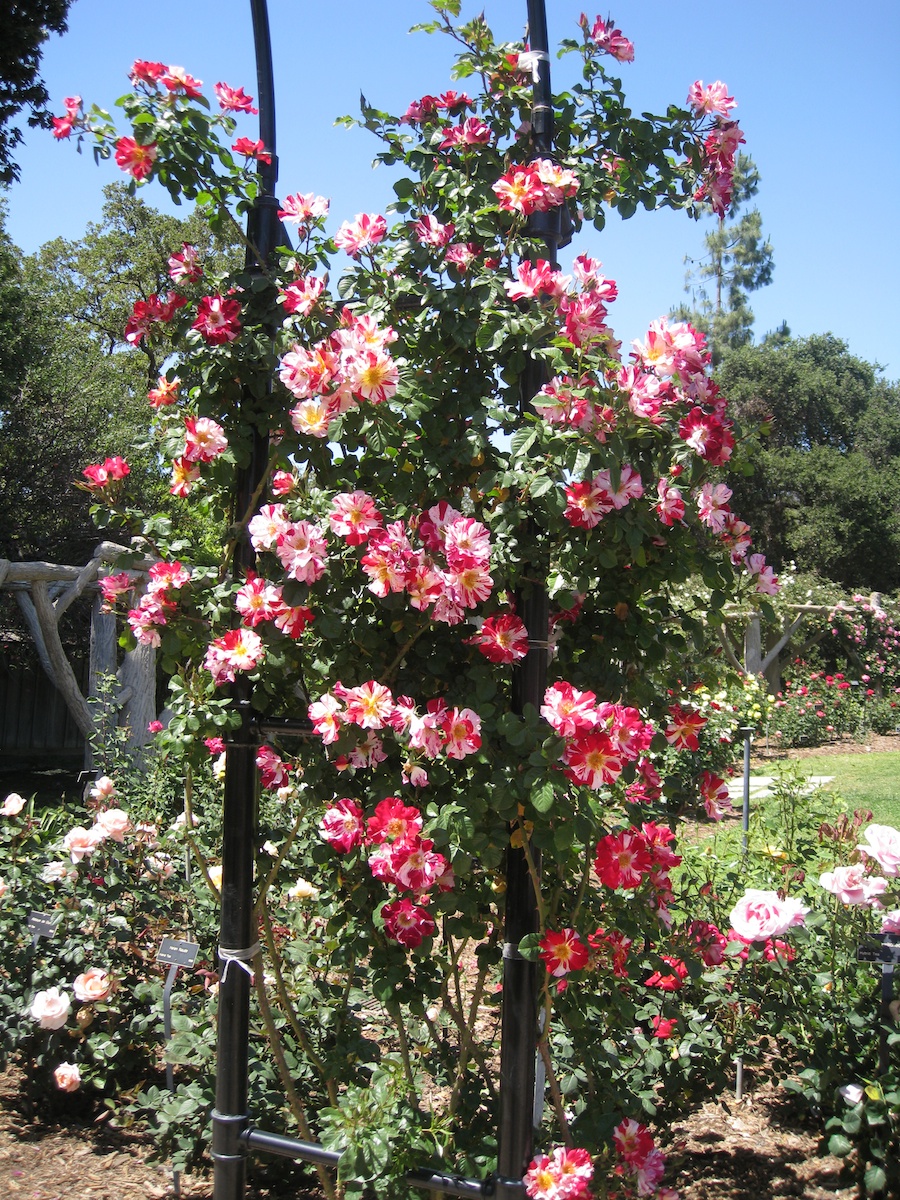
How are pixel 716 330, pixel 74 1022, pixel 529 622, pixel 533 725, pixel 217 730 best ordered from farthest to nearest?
pixel 716 330, pixel 74 1022, pixel 217 730, pixel 529 622, pixel 533 725

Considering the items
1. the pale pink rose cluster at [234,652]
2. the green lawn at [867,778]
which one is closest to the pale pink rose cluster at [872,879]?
the pale pink rose cluster at [234,652]

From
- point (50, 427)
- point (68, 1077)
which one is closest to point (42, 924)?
point (68, 1077)

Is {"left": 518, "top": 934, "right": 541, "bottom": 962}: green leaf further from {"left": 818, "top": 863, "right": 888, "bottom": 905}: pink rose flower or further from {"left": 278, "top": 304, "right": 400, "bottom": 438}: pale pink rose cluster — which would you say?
{"left": 818, "top": 863, "right": 888, "bottom": 905}: pink rose flower

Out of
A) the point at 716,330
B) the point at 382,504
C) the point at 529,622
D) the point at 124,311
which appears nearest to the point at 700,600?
the point at 529,622

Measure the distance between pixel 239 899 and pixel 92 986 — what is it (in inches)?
43.9

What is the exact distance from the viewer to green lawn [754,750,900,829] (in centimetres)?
682

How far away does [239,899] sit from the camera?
5.84ft

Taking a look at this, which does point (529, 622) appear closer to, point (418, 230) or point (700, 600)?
point (700, 600)

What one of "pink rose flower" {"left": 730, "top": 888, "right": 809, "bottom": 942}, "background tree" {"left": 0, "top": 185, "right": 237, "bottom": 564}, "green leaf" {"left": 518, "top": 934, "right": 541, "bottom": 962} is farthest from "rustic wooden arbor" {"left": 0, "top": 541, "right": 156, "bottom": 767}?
"green leaf" {"left": 518, "top": 934, "right": 541, "bottom": 962}

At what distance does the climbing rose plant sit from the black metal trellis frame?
0.03 m

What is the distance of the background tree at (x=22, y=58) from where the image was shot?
6781 mm

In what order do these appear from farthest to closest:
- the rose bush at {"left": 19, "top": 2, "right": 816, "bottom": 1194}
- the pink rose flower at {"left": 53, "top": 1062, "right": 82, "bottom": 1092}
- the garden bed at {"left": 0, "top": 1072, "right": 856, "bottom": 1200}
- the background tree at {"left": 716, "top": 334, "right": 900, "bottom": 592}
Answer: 1. the background tree at {"left": 716, "top": 334, "right": 900, "bottom": 592}
2. the pink rose flower at {"left": 53, "top": 1062, "right": 82, "bottom": 1092}
3. the garden bed at {"left": 0, "top": 1072, "right": 856, "bottom": 1200}
4. the rose bush at {"left": 19, "top": 2, "right": 816, "bottom": 1194}

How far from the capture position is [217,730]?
1.71 metres

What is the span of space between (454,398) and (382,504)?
0.74ft
